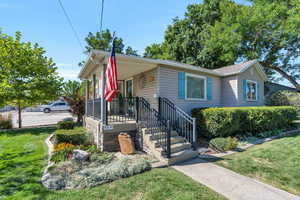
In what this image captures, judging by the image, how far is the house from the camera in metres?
5.07

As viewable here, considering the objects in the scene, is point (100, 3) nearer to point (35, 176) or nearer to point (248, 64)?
point (35, 176)

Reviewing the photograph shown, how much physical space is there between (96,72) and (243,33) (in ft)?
51.1

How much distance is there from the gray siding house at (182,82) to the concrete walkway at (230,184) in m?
3.34

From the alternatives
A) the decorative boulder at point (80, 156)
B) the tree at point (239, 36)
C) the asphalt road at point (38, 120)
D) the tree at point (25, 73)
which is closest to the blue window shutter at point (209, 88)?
the decorative boulder at point (80, 156)

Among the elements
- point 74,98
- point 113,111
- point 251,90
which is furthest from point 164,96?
point 74,98

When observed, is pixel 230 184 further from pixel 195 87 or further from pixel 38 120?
pixel 38 120

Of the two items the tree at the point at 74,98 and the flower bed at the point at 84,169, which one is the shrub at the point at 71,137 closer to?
the flower bed at the point at 84,169

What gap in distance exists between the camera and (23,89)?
916cm

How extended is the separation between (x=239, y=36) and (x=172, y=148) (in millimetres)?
15658

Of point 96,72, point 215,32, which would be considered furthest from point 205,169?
point 215,32

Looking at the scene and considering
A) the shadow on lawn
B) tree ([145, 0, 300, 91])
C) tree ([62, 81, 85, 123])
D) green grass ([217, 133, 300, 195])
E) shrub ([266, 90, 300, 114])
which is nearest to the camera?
the shadow on lawn

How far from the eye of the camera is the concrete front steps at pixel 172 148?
431 cm

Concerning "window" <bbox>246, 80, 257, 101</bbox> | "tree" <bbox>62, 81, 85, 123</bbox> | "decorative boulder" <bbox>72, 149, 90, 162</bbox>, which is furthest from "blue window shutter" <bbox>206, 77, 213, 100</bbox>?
"tree" <bbox>62, 81, 85, 123</bbox>

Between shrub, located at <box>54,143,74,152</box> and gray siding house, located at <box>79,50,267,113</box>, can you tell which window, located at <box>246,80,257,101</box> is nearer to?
gray siding house, located at <box>79,50,267,113</box>
